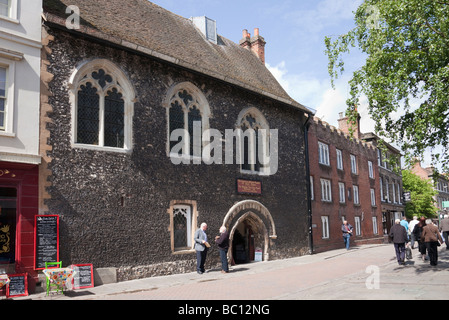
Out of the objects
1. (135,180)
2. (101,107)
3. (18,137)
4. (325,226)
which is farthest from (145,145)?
(325,226)

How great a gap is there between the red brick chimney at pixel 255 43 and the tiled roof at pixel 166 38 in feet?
4.34

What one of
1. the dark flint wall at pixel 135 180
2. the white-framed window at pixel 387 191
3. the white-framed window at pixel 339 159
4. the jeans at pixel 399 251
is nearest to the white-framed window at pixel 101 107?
the dark flint wall at pixel 135 180

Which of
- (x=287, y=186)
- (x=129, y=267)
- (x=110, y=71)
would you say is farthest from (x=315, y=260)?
(x=110, y=71)

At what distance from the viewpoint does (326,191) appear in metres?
25.4

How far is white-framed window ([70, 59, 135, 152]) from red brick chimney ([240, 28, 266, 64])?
1222 centimetres

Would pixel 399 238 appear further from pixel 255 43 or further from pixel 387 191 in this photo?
pixel 387 191

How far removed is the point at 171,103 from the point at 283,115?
23.7 ft

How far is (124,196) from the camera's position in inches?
496

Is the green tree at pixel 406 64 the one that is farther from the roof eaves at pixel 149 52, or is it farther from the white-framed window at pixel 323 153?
the white-framed window at pixel 323 153

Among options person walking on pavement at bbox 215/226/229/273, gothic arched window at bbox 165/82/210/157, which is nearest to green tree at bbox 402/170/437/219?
gothic arched window at bbox 165/82/210/157

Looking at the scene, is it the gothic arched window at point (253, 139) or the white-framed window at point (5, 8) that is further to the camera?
the gothic arched window at point (253, 139)

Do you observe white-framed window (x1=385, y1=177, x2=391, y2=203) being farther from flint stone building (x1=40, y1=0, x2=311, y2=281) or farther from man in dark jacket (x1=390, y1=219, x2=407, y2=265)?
man in dark jacket (x1=390, y1=219, x2=407, y2=265)

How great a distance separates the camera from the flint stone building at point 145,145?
37.9 ft
